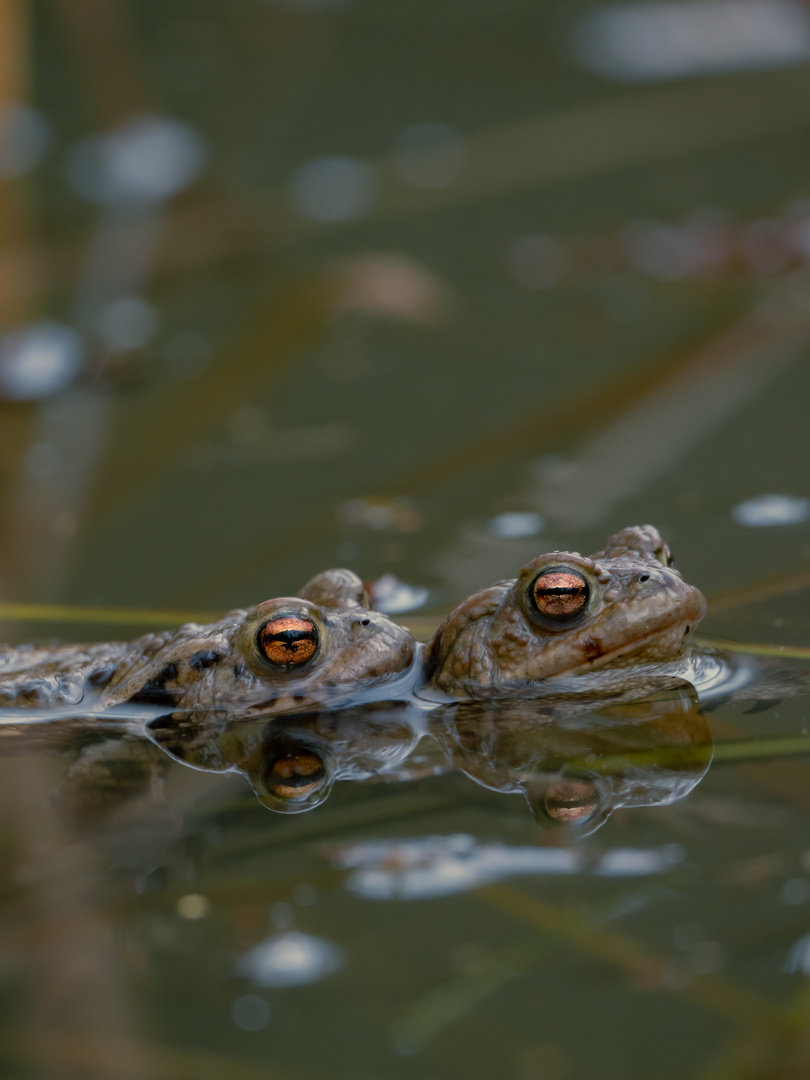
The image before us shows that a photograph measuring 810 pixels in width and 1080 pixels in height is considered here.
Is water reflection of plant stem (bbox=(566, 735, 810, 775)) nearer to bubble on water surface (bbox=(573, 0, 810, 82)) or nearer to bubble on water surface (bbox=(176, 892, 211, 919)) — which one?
bubble on water surface (bbox=(176, 892, 211, 919))

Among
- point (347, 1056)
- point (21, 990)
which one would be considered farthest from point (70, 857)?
point (347, 1056)

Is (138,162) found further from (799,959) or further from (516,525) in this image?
(799,959)

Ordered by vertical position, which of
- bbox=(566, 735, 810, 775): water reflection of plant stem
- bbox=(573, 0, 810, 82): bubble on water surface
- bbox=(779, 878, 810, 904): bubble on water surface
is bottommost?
bbox=(779, 878, 810, 904): bubble on water surface

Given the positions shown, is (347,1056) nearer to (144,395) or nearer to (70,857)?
(70,857)

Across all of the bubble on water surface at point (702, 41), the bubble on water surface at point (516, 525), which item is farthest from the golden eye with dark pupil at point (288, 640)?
the bubble on water surface at point (702, 41)

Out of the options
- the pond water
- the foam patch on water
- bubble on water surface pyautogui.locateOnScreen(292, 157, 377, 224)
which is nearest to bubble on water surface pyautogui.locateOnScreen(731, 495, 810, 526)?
the pond water

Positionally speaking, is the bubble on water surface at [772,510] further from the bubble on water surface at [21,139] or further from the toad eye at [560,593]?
the bubble on water surface at [21,139]
